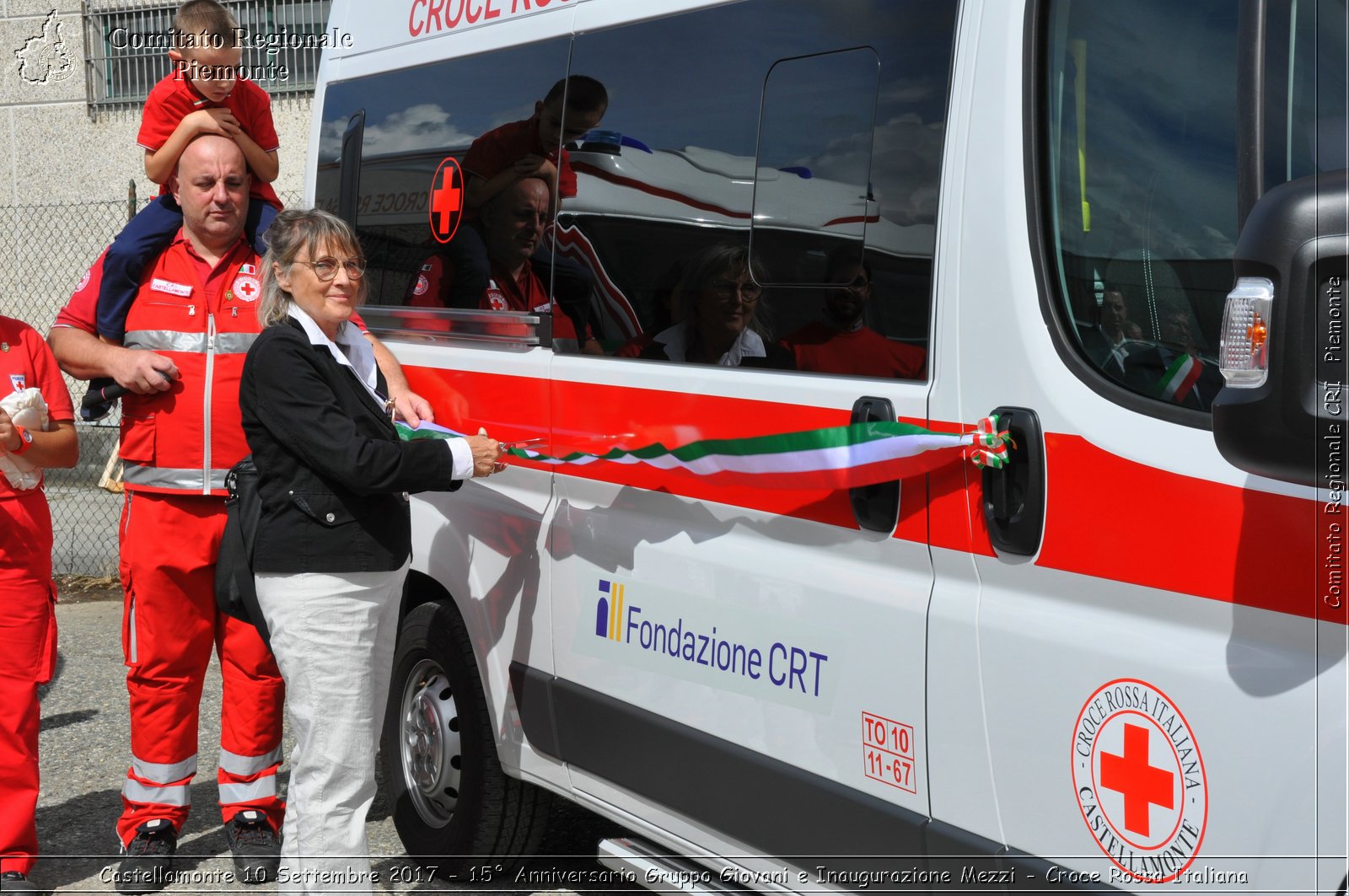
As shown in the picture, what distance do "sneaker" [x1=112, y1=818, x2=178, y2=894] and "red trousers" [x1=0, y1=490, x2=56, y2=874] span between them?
27cm

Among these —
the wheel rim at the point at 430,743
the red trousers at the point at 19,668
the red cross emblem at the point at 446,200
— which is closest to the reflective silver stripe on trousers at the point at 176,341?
the red trousers at the point at 19,668

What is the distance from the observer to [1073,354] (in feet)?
6.97

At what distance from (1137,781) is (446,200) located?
2557 mm

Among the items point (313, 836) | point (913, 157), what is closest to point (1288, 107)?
point (913, 157)

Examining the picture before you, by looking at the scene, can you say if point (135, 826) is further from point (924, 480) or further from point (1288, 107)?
point (1288, 107)

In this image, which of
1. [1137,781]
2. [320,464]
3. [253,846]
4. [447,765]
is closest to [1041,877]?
[1137,781]

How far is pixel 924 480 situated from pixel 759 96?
88 centimetres

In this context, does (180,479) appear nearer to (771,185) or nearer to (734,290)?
(734,290)

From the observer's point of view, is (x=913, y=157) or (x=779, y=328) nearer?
(x=913, y=157)

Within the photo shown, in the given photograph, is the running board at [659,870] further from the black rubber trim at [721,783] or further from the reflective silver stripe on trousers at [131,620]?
the reflective silver stripe on trousers at [131,620]

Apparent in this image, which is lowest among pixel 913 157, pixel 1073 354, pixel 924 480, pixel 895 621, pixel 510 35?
pixel 895 621

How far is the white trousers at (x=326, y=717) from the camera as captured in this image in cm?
310

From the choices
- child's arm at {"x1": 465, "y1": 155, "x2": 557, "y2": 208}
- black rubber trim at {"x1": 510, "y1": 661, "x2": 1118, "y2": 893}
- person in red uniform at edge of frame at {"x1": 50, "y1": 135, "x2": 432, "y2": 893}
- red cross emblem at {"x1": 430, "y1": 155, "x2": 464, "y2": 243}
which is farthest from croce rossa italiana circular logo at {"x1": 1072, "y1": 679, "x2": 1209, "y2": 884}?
person in red uniform at edge of frame at {"x1": 50, "y1": 135, "x2": 432, "y2": 893}

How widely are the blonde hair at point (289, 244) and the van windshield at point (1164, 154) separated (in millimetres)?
1794
